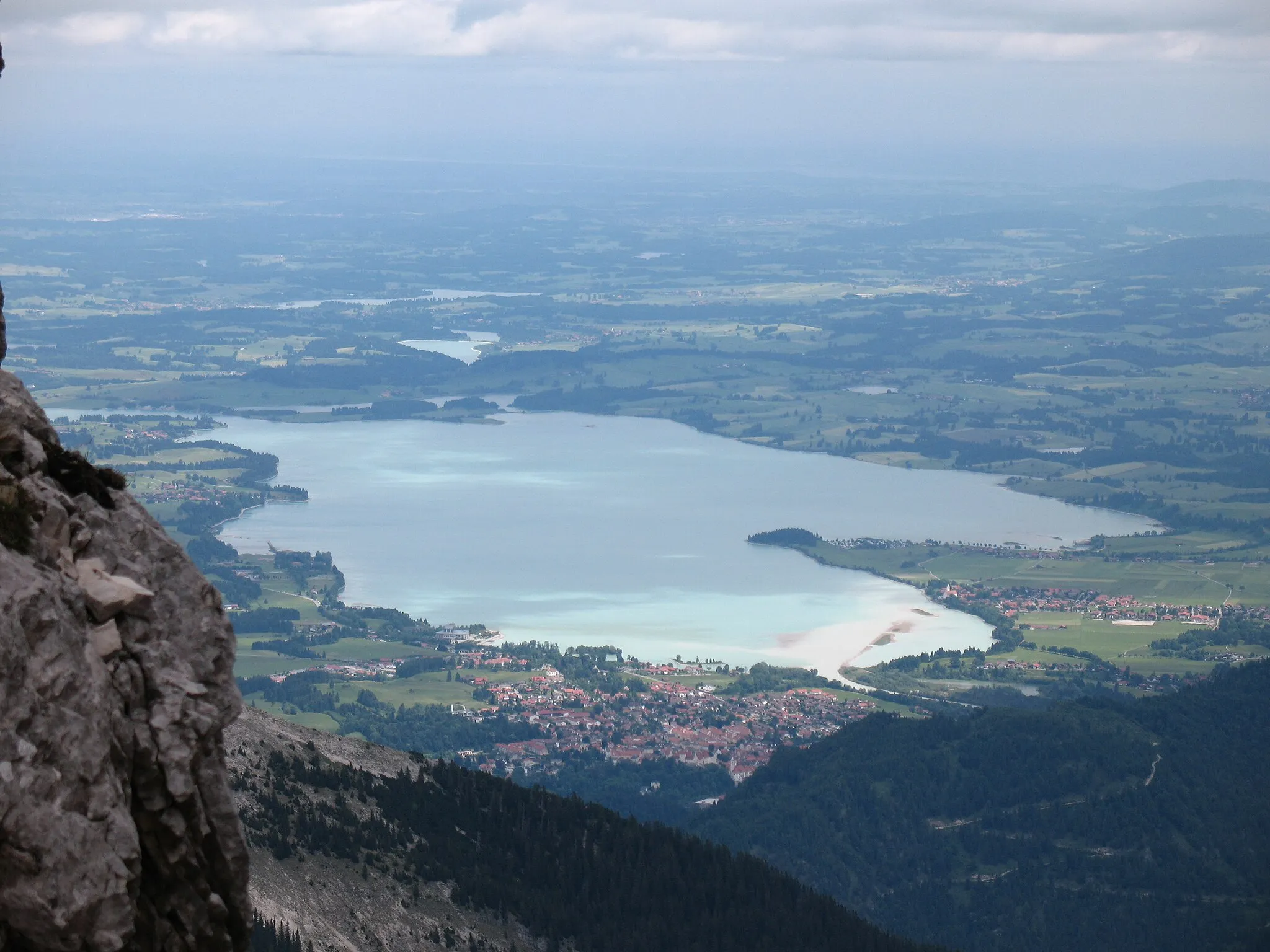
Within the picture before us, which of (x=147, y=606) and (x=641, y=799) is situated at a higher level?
(x=147, y=606)

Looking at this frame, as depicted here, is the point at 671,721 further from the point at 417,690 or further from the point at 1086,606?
the point at 1086,606

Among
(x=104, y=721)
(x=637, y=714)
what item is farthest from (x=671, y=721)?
(x=104, y=721)

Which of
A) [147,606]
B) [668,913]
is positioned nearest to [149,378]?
[668,913]

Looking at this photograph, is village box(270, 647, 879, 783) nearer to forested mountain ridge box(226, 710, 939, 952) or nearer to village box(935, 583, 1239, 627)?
village box(935, 583, 1239, 627)

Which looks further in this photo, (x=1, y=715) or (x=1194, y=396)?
(x=1194, y=396)

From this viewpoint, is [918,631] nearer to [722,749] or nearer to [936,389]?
[722,749]

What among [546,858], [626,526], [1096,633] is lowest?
[1096,633]
